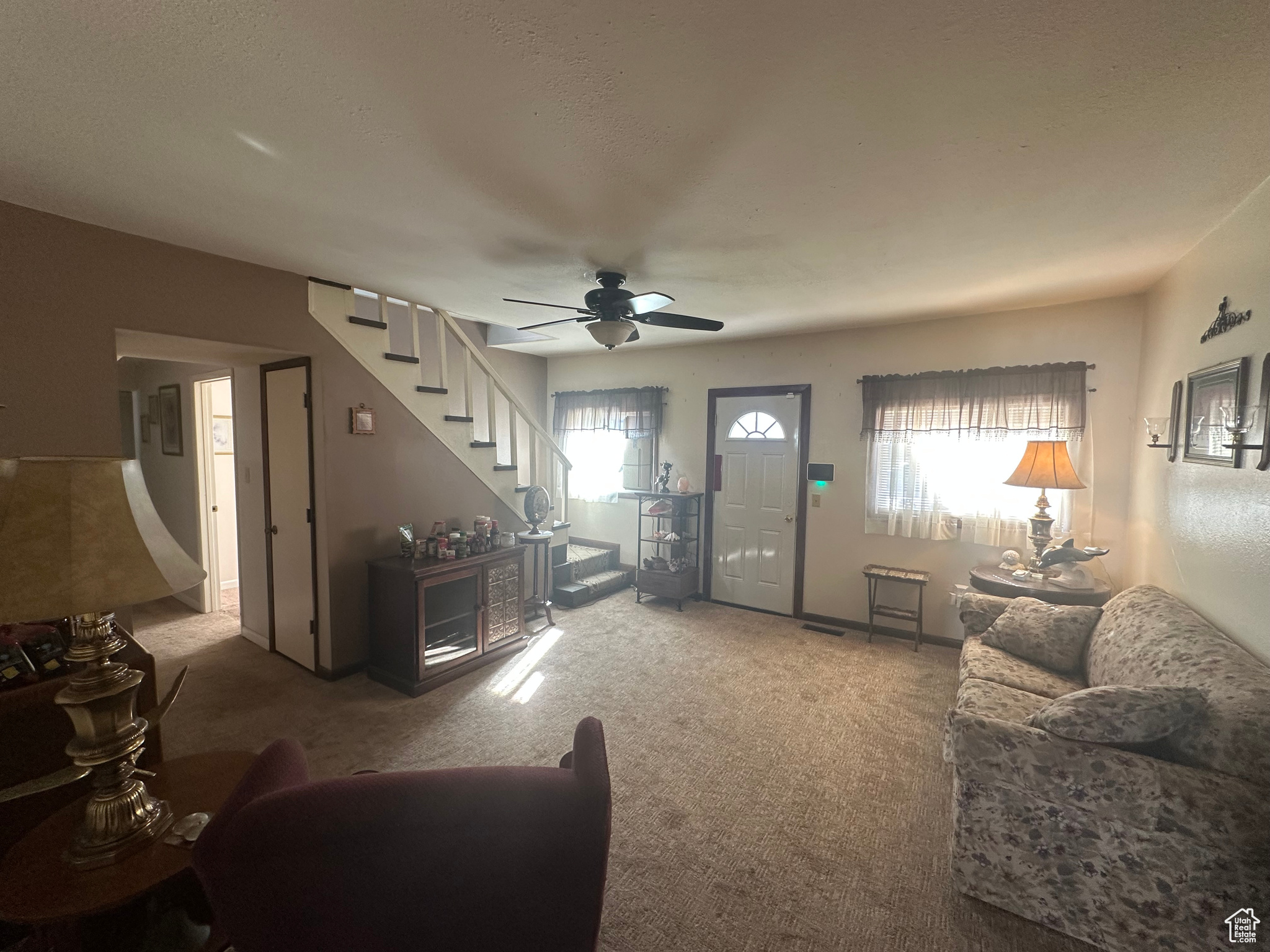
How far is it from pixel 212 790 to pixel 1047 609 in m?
3.53

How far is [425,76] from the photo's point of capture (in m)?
1.37

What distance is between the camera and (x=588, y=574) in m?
5.31

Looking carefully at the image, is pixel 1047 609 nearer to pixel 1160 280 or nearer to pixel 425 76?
pixel 1160 280

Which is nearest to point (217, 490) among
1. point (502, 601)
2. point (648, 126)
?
point (502, 601)

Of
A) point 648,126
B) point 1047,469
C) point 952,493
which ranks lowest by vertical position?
point 952,493

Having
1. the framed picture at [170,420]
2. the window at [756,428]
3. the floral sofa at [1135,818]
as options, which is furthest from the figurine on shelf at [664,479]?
the framed picture at [170,420]

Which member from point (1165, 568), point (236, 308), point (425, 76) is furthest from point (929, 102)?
point (236, 308)

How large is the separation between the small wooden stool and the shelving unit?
5.01 ft

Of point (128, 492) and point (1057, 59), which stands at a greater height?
point (1057, 59)

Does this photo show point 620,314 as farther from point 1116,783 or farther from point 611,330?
point 1116,783

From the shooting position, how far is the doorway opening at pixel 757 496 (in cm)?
454

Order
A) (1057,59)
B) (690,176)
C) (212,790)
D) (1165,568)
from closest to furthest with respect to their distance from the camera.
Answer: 1. (1057,59)
2. (212,790)
3. (690,176)
4. (1165,568)

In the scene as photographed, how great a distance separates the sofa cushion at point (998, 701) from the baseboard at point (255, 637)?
14.0 feet

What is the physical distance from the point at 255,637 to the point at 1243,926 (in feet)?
16.5
